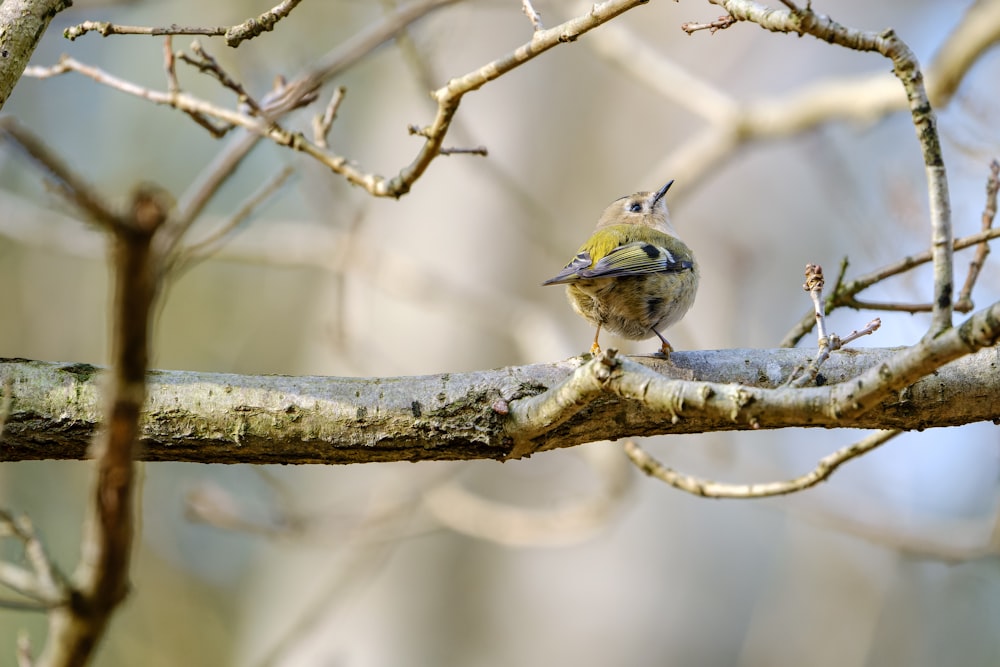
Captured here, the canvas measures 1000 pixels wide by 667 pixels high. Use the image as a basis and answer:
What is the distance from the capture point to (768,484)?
2590 millimetres

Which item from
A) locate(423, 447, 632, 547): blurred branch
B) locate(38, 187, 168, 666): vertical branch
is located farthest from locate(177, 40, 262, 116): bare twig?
locate(423, 447, 632, 547): blurred branch

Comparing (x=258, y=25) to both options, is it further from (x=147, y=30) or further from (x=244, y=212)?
(x=244, y=212)

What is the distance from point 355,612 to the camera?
6.14m

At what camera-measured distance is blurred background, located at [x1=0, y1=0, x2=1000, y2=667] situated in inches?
193

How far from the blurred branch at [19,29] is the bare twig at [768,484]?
186cm

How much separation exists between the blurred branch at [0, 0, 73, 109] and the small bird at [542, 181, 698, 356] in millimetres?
1629

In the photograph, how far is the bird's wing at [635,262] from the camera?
321 cm

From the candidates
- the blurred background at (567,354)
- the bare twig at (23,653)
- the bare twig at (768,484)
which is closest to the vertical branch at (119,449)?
the bare twig at (23,653)

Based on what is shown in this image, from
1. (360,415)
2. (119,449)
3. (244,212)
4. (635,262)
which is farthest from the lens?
(635,262)

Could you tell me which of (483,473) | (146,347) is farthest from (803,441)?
(146,347)

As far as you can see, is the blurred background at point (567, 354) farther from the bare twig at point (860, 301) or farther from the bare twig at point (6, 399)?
the bare twig at point (6, 399)

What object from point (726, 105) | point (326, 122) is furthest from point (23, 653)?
point (726, 105)

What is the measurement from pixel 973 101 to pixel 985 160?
1.55ft

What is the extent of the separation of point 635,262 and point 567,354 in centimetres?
152
